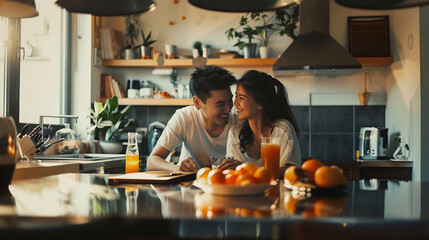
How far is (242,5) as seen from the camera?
2201mm

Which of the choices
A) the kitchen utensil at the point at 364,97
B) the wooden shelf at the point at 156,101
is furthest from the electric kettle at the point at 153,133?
the kitchen utensil at the point at 364,97

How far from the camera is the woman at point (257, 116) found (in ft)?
9.27

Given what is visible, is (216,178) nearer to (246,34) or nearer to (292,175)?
(292,175)

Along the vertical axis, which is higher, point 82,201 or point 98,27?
point 98,27

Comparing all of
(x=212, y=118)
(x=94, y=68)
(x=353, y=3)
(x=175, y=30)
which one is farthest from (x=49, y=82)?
(x=353, y=3)

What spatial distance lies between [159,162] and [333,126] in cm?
281

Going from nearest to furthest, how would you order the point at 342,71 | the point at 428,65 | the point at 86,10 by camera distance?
the point at 86,10 → the point at 428,65 → the point at 342,71

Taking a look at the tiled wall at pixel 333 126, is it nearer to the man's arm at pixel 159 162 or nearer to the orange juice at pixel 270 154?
the man's arm at pixel 159 162

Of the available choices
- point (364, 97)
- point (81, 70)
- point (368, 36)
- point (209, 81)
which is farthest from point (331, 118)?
point (81, 70)

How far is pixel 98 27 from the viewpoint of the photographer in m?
5.59

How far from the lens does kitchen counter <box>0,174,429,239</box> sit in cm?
102

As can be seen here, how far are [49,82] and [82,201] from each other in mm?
3858

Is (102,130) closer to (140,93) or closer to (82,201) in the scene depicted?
(140,93)

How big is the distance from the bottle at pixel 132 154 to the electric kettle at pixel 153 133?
2805 mm
